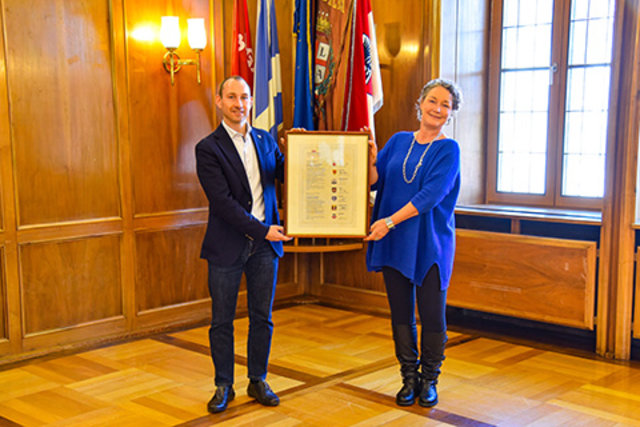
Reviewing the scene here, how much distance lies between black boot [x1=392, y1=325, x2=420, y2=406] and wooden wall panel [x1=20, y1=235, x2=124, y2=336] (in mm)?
1887

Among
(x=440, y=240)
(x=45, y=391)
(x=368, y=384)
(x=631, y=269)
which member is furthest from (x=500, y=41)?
(x=45, y=391)

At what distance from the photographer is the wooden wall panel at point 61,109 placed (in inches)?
143

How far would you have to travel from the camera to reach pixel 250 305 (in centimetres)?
299

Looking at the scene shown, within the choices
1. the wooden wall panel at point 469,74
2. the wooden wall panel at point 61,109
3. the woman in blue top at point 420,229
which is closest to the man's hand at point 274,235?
the woman in blue top at point 420,229

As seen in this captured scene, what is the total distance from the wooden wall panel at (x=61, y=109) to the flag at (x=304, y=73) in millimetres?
1172

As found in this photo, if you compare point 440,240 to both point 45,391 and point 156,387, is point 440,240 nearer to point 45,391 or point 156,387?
point 156,387

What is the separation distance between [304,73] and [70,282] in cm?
192

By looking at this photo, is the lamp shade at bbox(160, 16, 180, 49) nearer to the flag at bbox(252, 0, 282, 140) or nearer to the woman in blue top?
the flag at bbox(252, 0, 282, 140)

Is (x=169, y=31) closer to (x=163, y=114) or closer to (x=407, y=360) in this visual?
(x=163, y=114)


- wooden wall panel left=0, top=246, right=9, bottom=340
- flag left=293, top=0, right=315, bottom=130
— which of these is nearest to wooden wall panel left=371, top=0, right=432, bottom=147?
flag left=293, top=0, right=315, bottom=130

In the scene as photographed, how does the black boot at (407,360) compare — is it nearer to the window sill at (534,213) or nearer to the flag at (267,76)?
the window sill at (534,213)

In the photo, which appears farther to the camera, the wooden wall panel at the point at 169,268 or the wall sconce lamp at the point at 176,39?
the wooden wall panel at the point at 169,268

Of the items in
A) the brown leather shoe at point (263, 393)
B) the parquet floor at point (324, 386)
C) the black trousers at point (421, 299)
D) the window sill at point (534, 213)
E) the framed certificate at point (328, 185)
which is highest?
the framed certificate at point (328, 185)

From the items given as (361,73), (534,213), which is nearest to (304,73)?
(361,73)
